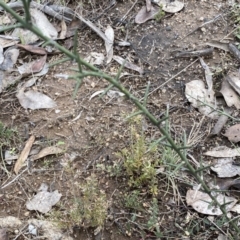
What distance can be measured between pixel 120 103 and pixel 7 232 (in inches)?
30.4

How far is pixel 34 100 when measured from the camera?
2.38m

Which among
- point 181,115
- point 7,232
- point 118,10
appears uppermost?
point 118,10

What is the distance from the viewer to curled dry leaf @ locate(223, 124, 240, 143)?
2172 mm

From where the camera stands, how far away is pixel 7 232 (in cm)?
199

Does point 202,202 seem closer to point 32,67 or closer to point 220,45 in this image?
point 220,45

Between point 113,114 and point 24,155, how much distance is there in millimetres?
440

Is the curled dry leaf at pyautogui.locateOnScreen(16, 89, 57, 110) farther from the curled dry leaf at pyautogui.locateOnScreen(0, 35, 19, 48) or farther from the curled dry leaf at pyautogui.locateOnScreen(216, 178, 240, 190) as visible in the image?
the curled dry leaf at pyautogui.locateOnScreen(216, 178, 240, 190)

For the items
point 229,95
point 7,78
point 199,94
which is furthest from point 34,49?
point 229,95

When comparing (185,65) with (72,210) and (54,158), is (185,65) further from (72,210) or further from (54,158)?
(72,210)

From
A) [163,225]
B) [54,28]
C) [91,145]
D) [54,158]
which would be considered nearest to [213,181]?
[163,225]

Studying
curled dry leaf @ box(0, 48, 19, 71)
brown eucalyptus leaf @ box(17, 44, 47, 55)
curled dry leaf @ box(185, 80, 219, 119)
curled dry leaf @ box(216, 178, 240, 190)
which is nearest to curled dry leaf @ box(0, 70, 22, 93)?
curled dry leaf @ box(0, 48, 19, 71)

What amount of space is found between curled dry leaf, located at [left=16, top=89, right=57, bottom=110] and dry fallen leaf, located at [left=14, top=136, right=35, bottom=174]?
183 mm

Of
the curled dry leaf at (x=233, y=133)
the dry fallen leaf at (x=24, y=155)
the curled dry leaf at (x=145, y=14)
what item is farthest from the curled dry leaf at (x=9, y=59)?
the curled dry leaf at (x=233, y=133)

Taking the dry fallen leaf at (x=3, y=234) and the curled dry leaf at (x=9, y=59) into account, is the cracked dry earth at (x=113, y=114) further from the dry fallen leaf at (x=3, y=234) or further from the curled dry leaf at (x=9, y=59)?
the curled dry leaf at (x=9, y=59)
